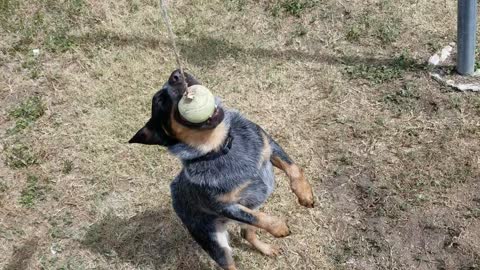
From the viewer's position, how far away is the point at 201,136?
344cm

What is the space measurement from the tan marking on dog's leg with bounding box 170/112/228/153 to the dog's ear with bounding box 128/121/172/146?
0.08m

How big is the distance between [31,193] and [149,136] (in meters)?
2.18

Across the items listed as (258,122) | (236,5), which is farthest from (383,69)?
(236,5)

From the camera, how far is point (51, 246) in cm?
476

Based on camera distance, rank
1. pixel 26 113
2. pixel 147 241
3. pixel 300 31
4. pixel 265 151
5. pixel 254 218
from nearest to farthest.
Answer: pixel 254 218, pixel 265 151, pixel 147 241, pixel 26 113, pixel 300 31

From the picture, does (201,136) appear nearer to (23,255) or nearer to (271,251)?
(271,251)

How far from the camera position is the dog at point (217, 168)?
335 cm

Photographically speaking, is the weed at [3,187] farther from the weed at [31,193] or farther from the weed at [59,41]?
the weed at [59,41]

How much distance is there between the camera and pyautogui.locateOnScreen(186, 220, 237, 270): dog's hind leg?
12.6ft

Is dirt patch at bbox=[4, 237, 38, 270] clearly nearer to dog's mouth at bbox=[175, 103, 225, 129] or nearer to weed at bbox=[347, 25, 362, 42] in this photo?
dog's mouth at bbox=[175, 103, 225, 129]

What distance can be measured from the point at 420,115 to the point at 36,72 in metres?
3.82

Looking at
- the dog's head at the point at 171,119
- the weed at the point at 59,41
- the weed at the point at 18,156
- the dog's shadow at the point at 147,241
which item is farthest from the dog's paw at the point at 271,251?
the weed at the point at 59,41

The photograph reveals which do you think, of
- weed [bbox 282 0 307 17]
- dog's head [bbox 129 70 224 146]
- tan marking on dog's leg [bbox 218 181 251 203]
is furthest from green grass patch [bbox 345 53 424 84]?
dog's head [bbox 129 70 224 146]

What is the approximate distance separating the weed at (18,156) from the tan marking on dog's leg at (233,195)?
2467 mm
